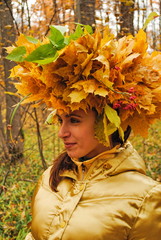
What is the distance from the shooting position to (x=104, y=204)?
1390 mm

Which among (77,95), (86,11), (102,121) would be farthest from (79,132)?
(86,11)

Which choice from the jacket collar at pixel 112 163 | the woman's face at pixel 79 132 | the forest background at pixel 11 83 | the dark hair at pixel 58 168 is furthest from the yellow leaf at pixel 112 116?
the forest background at pixel 11 83

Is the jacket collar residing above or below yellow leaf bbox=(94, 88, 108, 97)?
below

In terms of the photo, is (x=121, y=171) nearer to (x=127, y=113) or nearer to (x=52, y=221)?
(x=127, y=113)

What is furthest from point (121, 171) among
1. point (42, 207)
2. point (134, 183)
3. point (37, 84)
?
point (37, 84)

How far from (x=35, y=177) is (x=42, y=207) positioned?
11.1ft

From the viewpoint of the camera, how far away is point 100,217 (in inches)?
53.2

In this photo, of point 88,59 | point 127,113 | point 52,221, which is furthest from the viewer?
point 52,221

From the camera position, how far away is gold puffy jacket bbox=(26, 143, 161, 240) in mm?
1306

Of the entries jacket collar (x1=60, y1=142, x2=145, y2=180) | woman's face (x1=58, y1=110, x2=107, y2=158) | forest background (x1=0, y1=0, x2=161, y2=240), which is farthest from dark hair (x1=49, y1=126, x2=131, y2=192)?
forest background (x1=0, y1=0, x2=161, y2=240)

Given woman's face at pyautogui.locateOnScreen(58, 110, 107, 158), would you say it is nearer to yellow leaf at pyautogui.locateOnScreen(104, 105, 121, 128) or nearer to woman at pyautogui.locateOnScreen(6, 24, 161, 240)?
woman at pyautogui.locateOnScreen(6, 24, 161, 240)

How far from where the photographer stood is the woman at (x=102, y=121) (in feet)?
4.21

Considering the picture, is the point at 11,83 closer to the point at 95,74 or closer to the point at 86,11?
the point at 86,11

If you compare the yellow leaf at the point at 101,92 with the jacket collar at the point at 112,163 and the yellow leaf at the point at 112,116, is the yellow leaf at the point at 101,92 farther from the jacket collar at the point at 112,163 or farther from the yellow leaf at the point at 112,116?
the jacket collar at the point at 112,163
